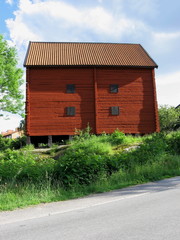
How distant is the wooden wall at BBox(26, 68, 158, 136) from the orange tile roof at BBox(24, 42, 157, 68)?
Answer: 0.73 metres

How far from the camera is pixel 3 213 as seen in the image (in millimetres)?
5043

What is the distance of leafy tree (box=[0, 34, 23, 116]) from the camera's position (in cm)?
2412

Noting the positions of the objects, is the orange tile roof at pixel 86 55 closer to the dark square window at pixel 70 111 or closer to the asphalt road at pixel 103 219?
the dark square window at pixel 70 111

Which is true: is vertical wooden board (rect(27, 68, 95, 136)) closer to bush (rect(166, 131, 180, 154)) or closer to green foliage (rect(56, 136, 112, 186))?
bush (rect(166, 131, 180, 154))

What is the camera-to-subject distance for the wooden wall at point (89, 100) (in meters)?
22.2

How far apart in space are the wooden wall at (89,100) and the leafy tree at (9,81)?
2.52 m

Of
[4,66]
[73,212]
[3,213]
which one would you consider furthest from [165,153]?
[4,66]

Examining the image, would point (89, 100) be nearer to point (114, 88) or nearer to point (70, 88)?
point (70, 88)

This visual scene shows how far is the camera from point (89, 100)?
23047 mm

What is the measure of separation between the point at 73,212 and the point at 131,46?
26.6 meters

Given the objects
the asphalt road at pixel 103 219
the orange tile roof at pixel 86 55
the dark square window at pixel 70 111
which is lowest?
the asphalt road at pixel 103 219

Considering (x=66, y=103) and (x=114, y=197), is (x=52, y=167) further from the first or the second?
(x=66, y=103)

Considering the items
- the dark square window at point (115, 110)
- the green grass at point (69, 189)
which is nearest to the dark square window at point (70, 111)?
the dark square window at point (115, 110)

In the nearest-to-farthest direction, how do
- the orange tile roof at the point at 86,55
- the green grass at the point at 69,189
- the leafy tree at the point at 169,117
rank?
the green grass at the point at 69,189, the orange tile roof at the point at 86,55, the leafy tree at the point at 169,117
